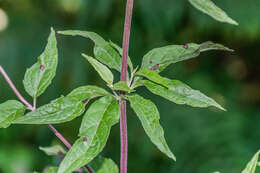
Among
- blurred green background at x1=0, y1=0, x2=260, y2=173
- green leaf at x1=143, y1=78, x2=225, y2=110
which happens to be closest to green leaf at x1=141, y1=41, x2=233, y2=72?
green leaf at x1=143, y1=78, x2=225, y2=110

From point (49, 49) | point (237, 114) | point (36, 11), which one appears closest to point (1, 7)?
point (36, 11)

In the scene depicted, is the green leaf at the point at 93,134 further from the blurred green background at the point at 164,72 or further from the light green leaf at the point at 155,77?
the blurred green background at the point at 164,72

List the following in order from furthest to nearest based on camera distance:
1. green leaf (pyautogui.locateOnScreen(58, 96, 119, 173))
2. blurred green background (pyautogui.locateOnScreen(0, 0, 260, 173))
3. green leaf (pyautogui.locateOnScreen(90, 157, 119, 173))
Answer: blurred green background (pyautogui.locateOnScreen(0, 0, 260, 173)) < green leaf (pyautogui.locateOnScreen(90, 157, 119, 173)) < green leaf (pyautogui.locateOnScreen(58, 96, 119, 173))

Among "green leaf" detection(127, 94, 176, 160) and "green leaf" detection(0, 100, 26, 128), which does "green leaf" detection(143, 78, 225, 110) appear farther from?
"green leaf" detection(0, 100, 26, 128)

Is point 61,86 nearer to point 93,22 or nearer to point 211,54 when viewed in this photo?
point 93,22

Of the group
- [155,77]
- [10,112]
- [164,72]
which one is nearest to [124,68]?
[155,77]

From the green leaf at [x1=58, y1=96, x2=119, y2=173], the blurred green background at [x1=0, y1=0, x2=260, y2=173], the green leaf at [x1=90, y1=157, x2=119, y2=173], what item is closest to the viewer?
the green leaf at [x1=58, y1=96, x2=119, y2=173]

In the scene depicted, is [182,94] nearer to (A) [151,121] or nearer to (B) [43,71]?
(A) [151,121]
